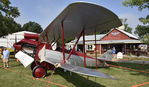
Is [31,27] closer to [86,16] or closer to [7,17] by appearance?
[7,17]

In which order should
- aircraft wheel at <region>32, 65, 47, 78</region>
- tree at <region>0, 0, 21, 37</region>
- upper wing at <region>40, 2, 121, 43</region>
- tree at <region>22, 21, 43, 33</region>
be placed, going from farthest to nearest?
tree at <region>22, 21, 43, 33</region>, tree at <region>0, 0, 21, 37</region>, aircraft wheel at <region>32, 65, 47, 78</region>, upper wing at <region>40, 2, 121, 43</region>

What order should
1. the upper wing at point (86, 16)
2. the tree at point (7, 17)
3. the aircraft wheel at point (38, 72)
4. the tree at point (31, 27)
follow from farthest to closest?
the tree at point (31, 27) → the tree at point (7, 17) → the aircraft wheel at point (38, 72) → the upper wing at point (86, 16)

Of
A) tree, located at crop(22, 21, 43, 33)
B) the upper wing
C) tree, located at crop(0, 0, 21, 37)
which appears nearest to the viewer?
the upper wing

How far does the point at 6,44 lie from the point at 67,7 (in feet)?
68.6

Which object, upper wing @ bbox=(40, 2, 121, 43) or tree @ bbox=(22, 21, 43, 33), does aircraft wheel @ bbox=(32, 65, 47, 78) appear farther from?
tree @ bbox=(22, 21, 43, 33)

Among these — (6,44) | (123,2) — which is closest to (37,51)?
(123,2)

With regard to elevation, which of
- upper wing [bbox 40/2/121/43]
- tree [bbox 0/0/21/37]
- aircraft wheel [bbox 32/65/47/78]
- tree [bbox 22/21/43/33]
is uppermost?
tree [bbox 22/21/43/33]

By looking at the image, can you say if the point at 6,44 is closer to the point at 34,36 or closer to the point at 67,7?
the point at 34,36

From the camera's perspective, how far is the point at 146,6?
685 centimetres

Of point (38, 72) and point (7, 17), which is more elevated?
point (7, 17)

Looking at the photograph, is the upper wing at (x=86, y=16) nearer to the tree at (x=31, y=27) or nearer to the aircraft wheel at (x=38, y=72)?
the aircraft wheel at (x=38, y=72)

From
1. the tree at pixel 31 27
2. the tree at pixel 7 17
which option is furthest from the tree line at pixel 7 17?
the tree at pixel 31 27

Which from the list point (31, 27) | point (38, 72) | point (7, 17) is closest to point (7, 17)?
point (7, 17)

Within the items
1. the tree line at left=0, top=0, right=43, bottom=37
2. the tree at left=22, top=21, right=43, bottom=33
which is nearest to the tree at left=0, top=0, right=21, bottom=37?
the tree line at left=0, top=0, right=43, bottom=37
